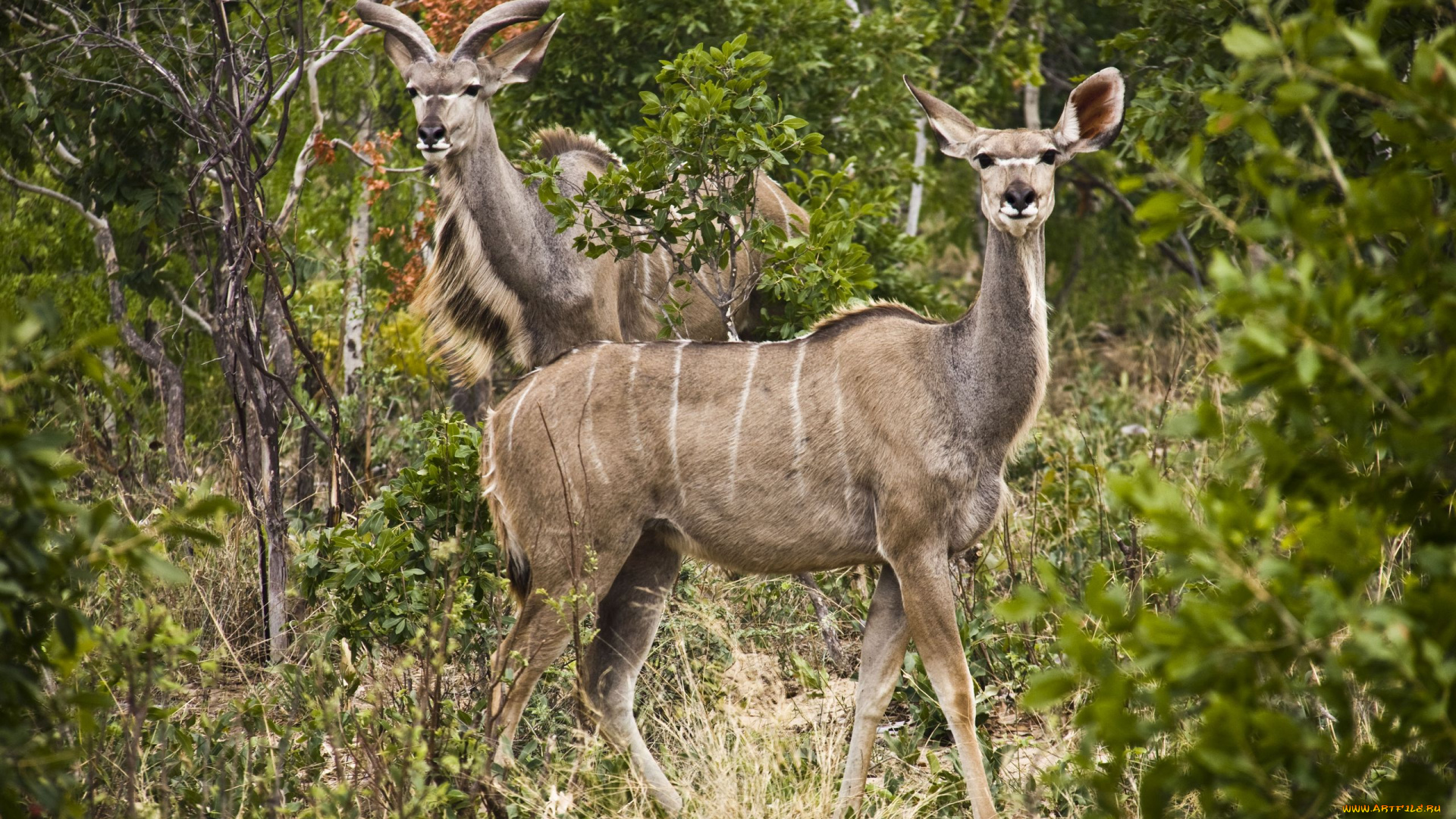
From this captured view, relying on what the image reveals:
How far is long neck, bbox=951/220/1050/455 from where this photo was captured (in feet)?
12.9

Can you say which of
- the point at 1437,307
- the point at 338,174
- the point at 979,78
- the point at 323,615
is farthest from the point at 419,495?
the point at 979,78

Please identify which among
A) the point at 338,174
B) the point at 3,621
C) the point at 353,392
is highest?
the point at 3,621

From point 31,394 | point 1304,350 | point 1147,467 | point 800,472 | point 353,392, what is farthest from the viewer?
point 353,392

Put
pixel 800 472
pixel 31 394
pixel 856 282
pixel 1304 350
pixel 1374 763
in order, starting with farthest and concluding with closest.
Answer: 1. pixel 31 394
2. pixel 856 282
3. pixel 800 472
4. pixel 1374 763
5. pixel 1304 350

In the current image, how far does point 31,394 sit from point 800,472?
391cm

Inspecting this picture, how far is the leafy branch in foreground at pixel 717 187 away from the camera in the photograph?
4402mm

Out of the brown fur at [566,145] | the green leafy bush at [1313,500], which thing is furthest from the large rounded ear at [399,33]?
the green leafy bush at [1313,500]

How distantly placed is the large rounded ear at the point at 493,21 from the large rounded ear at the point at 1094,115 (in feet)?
7.11

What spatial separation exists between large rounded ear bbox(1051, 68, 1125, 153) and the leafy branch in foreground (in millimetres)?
750

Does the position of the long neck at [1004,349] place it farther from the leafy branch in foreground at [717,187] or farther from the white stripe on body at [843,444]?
the leafy branch in foreground at [717,187]

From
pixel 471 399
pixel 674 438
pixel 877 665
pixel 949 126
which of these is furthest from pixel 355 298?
pixel 877 665

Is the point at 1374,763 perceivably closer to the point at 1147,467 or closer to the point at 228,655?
the point at 1147,467

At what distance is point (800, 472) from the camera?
393 cm

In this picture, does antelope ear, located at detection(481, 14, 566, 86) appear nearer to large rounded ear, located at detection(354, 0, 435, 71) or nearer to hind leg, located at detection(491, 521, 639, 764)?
large rounded ear, located at detection(354, 0, 435, 71)
